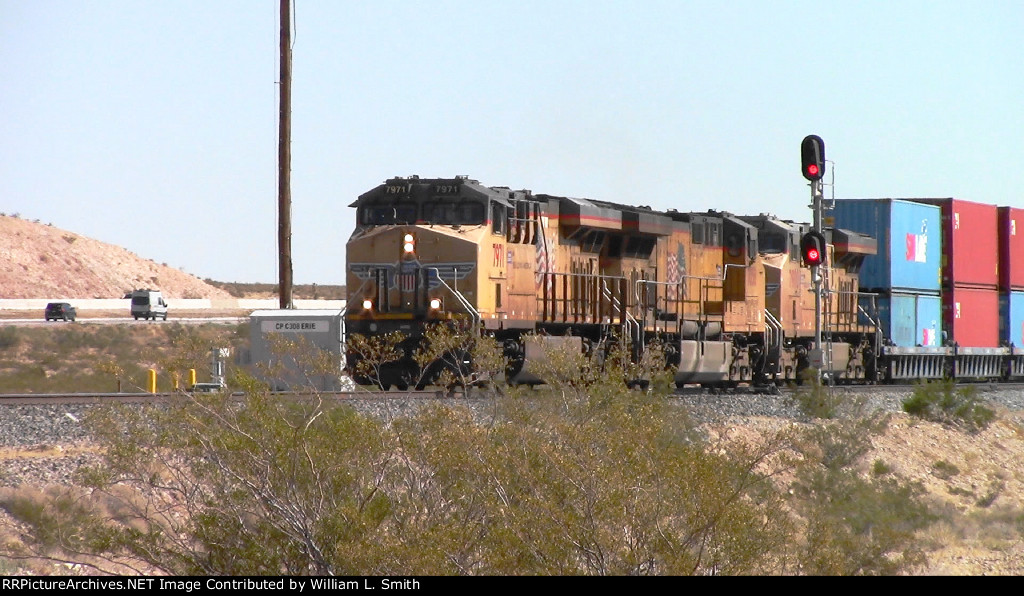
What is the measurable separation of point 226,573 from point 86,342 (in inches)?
1745

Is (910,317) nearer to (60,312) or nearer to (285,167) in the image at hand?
(285,167)

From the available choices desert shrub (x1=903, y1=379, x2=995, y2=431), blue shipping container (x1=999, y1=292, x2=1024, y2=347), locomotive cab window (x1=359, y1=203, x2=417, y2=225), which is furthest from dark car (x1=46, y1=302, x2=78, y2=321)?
desert shrub (x1=903, y1=379, x2=995, y2=431)

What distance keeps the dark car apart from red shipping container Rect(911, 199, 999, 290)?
155 feet

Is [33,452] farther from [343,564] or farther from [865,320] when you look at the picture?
[865,320]

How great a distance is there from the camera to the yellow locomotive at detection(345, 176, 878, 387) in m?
20.5

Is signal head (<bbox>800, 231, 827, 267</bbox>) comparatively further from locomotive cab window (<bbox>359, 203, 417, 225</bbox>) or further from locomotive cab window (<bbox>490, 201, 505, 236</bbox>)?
locomotive cab window (<bbox>359, 203, 417, 225</bbox>)

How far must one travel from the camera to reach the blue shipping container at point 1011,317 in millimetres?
36094

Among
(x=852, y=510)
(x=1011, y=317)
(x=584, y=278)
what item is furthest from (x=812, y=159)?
(x=1011, y=317)

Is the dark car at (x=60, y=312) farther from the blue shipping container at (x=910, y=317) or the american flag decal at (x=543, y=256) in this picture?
the american flag decal at (x=543, y=256)

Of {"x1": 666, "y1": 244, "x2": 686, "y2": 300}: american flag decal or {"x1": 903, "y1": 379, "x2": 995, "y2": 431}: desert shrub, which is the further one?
{"x1": 903, "y1": 379, "x2": 995, "y2": 431}: desert shrub
